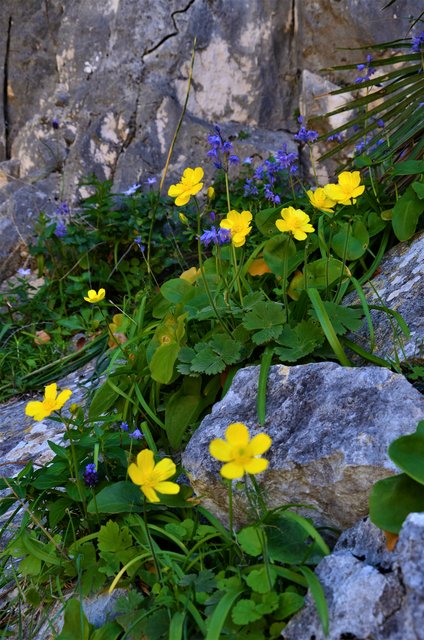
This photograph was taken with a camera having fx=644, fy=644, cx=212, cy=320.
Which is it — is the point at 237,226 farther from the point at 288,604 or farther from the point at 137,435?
the point at 288,604

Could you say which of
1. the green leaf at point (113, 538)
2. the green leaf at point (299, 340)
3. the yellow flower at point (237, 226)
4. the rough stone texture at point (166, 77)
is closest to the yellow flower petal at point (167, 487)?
the green leaf at point (113, 538)

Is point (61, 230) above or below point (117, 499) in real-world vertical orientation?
above

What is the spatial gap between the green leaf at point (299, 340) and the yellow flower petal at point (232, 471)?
0.69 m

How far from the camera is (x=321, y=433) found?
56.8 inches

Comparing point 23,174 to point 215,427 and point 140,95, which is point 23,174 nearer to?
point 140,95

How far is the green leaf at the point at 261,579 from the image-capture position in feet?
3.82

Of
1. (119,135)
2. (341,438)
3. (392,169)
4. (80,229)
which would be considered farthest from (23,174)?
(341,438)

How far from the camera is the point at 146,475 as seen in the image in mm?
1146

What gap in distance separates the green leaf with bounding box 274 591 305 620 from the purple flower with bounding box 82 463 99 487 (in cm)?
60

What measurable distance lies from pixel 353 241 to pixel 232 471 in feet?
4.12

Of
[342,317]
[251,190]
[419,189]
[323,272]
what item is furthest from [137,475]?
[251,190]

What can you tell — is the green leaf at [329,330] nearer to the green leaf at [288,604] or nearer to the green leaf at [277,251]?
the green leaf at [277,251]

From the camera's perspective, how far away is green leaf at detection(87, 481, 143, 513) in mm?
1494

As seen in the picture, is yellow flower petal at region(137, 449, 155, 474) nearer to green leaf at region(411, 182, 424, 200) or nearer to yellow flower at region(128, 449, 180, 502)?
yellow flower at region(128, 449, 180, 502)
